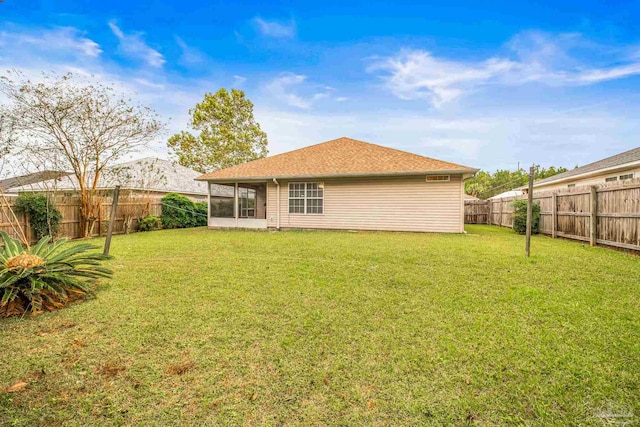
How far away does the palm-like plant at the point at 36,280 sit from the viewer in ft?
10.8

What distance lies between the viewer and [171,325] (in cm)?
303

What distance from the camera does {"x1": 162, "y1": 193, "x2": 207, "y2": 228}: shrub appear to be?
1491 centimetres

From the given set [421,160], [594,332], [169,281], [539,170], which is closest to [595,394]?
[594,332]

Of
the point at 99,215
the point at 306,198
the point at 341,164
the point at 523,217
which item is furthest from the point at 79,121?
the point at 523,217

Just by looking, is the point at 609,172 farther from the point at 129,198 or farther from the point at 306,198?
the point at 129,198

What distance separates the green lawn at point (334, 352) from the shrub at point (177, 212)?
11006 millimetres

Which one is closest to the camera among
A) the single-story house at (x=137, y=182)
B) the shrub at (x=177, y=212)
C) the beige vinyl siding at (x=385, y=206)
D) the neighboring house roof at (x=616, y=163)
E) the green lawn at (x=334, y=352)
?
the green lawn at (x=334, y=352)

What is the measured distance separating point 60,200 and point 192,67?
7357 mm

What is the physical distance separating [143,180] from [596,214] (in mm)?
18736

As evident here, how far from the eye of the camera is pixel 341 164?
1309 cm

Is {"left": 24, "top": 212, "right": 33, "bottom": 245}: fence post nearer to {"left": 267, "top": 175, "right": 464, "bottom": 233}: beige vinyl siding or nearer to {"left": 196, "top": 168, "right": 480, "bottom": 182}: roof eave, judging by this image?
{"left": 196, "top": 168, "right": 480, "bottom": 182}: roof eave

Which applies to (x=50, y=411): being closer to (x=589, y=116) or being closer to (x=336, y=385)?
(x=336, y=385)

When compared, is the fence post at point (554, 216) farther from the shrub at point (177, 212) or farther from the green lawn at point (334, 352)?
the shrub at point (177, 212)

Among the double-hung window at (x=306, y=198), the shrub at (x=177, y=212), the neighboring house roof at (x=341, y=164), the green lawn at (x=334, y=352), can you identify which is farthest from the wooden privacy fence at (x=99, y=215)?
the green lawn at (x=334, y=352)
